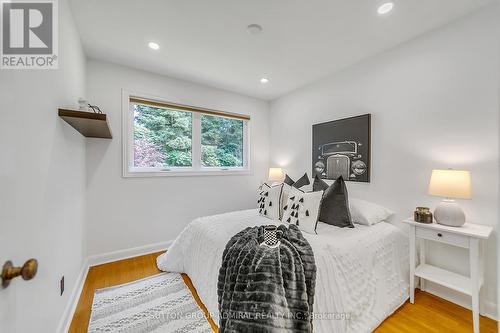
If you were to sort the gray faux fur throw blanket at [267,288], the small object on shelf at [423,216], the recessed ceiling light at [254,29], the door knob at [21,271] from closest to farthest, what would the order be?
1. the door knob at [21,271]
2. the gray faux fur throw blanket at [267,288]
3. the small object on shelf at [423,216]
4. the recessed ceiling light at [254,29]

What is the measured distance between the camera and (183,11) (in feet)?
5.82

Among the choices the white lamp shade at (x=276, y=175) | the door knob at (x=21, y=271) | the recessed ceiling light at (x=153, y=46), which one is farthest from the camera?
the white lamp shade at (x=276, y=175)

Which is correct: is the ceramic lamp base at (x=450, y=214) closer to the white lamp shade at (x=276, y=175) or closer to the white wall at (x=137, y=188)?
the white lamp shade at (x=276, y=175)

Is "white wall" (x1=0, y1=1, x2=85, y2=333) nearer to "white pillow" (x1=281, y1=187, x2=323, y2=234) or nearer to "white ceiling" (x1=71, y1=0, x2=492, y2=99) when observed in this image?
"white ceiling" (x1=71, y1=0, x2=492, y2=99)

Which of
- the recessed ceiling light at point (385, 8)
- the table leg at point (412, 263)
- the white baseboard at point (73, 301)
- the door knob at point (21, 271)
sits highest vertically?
the recessed ceiling light at point (385, 8)

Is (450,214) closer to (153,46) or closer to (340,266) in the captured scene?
(340,266)

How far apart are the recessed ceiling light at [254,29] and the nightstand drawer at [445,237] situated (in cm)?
236

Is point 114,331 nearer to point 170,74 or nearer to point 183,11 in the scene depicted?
point 183,11

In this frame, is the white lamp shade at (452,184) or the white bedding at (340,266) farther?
the white lamp shade at (452,184)

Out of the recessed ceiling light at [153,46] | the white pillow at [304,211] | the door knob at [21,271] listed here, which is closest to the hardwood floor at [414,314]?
the white pillow at [304,211]

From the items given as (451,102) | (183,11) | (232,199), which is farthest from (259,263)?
(232,199)

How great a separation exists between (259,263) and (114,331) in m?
1.29

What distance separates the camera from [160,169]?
303 centimetres

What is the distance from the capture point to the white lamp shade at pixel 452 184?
1615 mm
